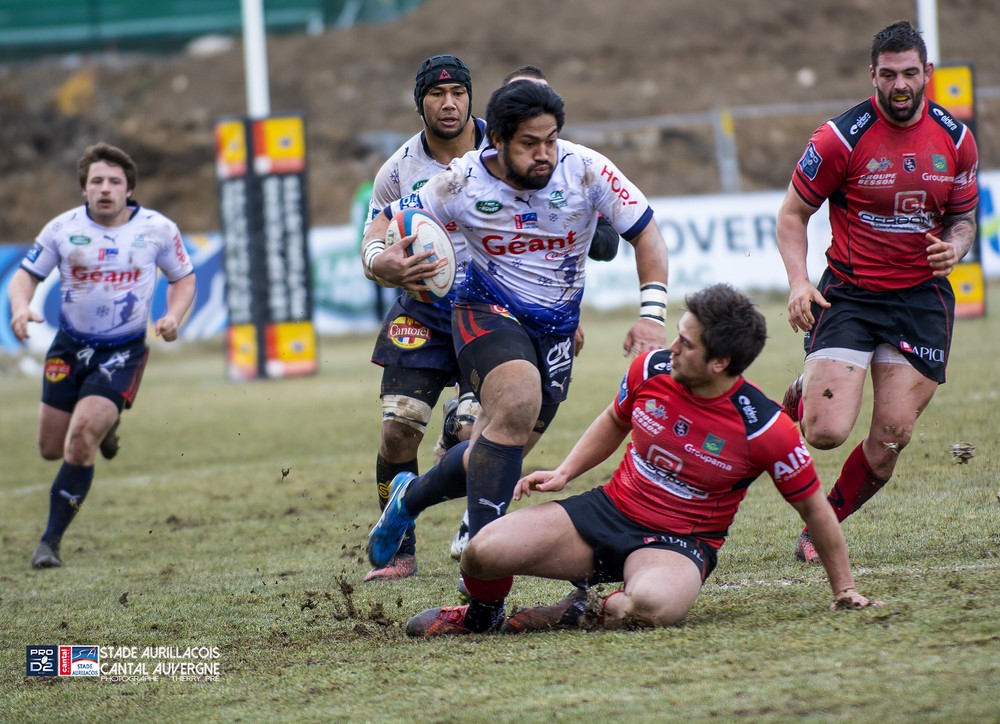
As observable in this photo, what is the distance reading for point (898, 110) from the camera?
17.6 feet

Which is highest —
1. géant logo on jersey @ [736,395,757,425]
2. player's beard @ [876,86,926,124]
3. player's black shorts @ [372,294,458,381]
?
player's beard @ [876,86,926,124]

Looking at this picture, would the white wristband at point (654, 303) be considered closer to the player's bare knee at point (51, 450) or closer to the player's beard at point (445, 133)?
the player's beard at point (445, 133)

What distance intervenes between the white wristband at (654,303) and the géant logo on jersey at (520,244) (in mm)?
360

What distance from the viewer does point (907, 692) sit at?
341 centimetres

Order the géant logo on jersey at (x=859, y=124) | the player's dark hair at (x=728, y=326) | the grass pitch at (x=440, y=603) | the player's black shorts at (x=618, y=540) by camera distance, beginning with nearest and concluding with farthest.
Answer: the grass pitch at (x=440, y=603) < the player's dark hair at (x=728, y=326) < the player's black shorts at (x=618, y=540) < the géant logo on jersey at (x=859, y=124)

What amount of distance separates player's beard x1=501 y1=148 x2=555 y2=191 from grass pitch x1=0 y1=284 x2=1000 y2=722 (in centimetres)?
163

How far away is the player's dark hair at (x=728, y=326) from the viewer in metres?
4.20

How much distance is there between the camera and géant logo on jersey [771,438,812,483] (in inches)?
167

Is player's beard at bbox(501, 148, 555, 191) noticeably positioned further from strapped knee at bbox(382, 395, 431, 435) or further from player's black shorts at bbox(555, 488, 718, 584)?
strapped knee at bbox(382, 395, 431, 435)

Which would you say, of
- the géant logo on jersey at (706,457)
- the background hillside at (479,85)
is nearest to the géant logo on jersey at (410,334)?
the géant logo on jersey at (706,457)

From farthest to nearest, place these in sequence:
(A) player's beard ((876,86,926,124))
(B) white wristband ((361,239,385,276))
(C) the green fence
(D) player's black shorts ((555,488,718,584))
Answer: (C) the green fence → (A) player's beard ((876,86,926,124)) → (B) white wristband ((361,239,385,276)) → (D) player's black shorts ((555,488,718,584))

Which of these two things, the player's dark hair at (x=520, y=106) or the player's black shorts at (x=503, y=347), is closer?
the player's dark hair at (x=520, y=106)

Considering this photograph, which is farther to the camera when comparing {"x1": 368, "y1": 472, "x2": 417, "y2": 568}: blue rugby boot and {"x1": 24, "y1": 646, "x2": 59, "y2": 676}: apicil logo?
{"x1": 368, "y1": 472, "x2": 417, "y2": 568}: blue rugby boot

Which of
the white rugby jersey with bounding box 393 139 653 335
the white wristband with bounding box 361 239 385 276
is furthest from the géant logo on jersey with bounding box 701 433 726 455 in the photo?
the white wristband with bounding box 361 239 385 276
